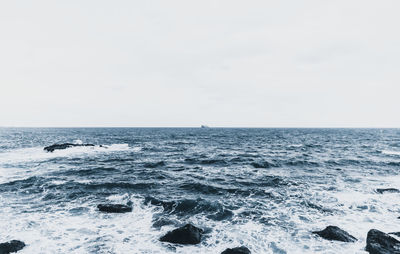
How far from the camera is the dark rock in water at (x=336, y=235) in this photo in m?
11.0

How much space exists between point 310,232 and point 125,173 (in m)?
19.6

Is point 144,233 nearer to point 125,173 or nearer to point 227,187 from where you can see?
point 227,187

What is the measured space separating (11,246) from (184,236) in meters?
7.17

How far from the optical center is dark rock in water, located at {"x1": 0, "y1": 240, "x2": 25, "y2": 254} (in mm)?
9614

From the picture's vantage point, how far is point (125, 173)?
2592 cm

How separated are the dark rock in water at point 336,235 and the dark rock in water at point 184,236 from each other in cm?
598

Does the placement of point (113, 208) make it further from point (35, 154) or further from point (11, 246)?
point (35, 154)

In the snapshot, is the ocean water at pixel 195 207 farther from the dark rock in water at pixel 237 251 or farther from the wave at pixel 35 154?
the wave at pixel 35 154

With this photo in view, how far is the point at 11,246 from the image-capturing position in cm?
984

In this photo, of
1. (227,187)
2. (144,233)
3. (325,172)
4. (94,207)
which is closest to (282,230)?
(144,233)

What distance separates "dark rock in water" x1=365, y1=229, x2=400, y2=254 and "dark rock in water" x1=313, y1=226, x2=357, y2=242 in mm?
820

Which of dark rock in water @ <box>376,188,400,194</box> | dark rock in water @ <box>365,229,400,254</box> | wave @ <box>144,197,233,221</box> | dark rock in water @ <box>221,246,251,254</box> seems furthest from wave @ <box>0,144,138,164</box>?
dark rock in water @ <box>376,188,400,194</box>

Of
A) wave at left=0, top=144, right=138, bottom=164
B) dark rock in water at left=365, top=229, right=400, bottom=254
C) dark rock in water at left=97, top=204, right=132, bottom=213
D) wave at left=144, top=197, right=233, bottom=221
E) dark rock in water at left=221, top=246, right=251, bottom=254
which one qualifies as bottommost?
wave at left=0, top=144, right=138, bottom=164

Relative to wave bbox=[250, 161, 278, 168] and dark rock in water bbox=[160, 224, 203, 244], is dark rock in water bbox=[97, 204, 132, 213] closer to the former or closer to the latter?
dark rock in water bbox=[160, 224, 203, 244]
